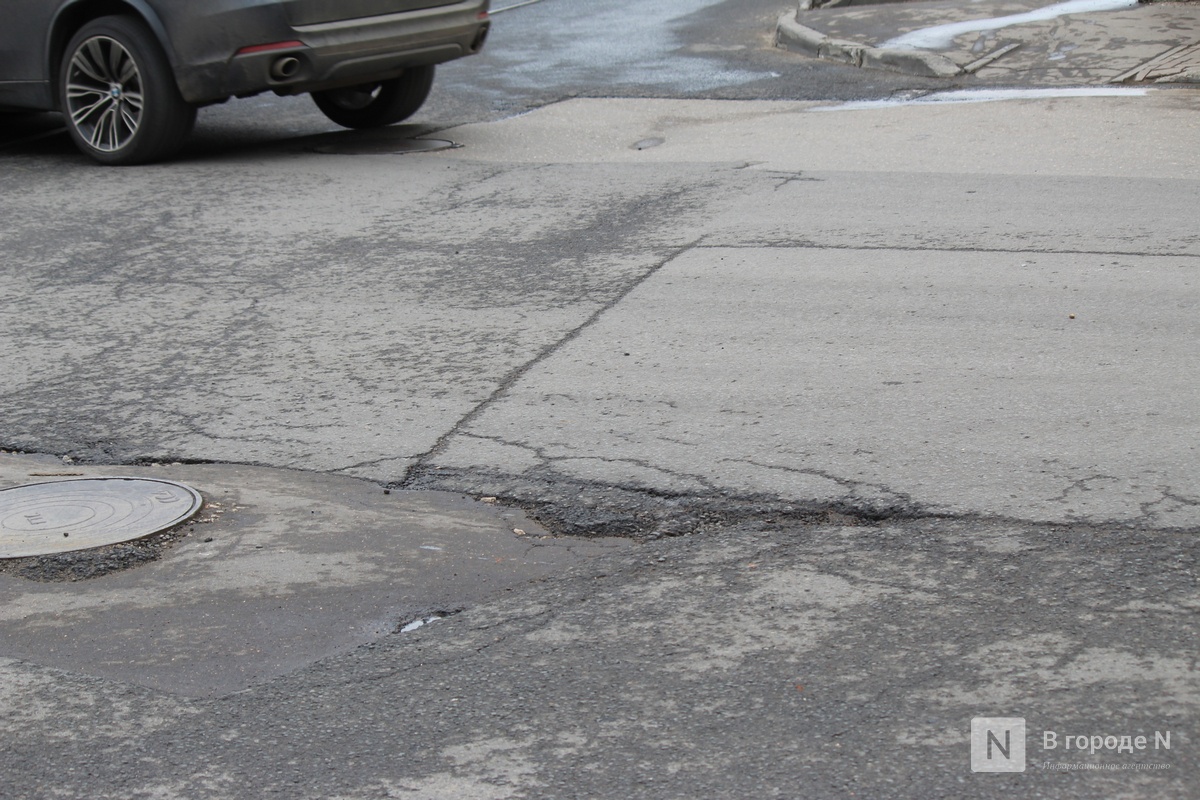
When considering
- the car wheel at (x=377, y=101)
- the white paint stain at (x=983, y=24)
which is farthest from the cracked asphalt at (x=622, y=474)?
the white paint stain at (x=983, y=24)

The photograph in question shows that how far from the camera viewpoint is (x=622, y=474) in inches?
184

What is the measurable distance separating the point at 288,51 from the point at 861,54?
17.5 feet

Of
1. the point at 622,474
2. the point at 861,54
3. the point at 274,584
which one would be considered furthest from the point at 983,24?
the point at 274,584

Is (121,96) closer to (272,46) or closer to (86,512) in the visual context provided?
(272,46)

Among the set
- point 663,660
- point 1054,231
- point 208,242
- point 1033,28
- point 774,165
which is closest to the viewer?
point 663,660

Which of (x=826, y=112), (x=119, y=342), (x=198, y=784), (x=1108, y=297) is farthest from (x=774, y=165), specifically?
(x=198, y=784)

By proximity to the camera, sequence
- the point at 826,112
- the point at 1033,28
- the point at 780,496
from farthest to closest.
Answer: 1. the point at 1033,28
2. the point at 826,112
3. the point at 780,496

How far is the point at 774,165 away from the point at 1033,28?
15.9 ft

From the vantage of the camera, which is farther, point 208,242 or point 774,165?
point 774,165

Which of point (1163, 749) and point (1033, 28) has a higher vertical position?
point (1033, 28)

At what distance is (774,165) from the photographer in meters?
8.76

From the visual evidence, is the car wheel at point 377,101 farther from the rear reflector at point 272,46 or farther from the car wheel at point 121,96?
the rear reflector at point 272,46

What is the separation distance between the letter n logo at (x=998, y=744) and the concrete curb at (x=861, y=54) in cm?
911

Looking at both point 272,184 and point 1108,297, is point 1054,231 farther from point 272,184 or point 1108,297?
point 272,184
